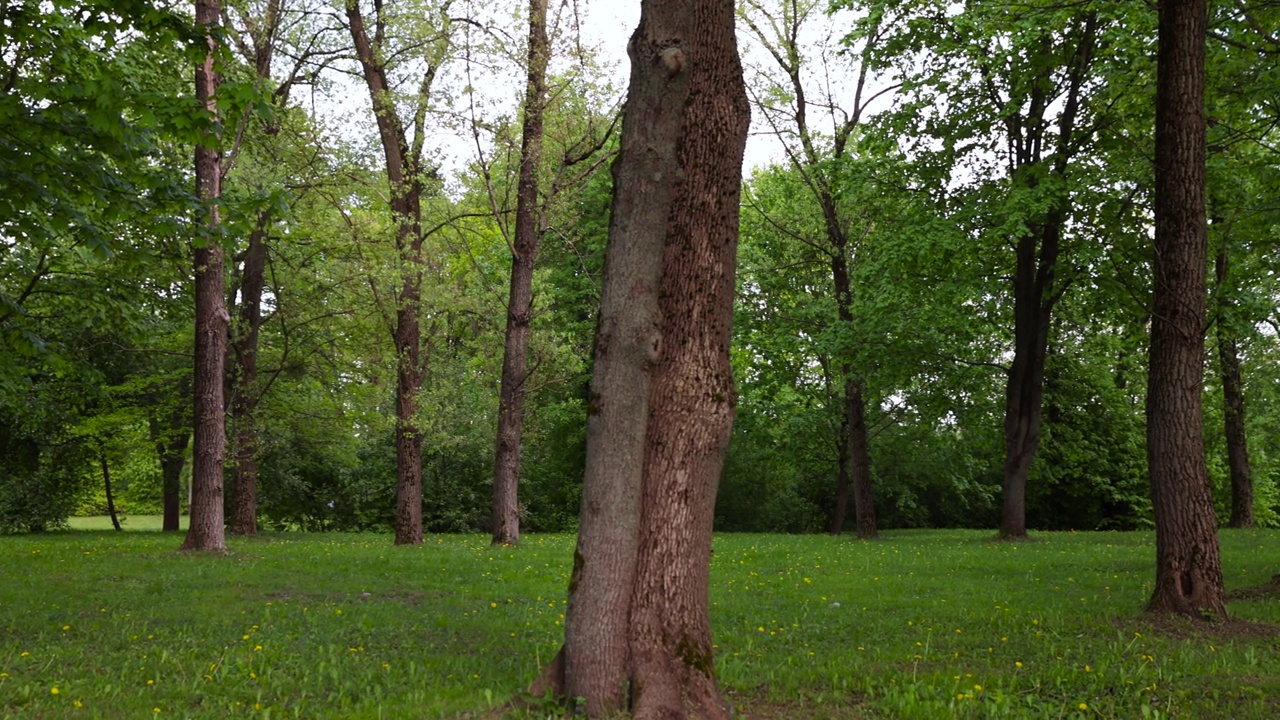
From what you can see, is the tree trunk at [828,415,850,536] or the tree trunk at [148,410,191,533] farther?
the tree trunk at [828,415,850,536]

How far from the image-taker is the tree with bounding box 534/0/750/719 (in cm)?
537

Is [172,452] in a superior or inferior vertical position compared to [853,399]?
inferior

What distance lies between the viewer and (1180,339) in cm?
961

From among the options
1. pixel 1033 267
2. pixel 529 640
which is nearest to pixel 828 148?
pixel 1033 267

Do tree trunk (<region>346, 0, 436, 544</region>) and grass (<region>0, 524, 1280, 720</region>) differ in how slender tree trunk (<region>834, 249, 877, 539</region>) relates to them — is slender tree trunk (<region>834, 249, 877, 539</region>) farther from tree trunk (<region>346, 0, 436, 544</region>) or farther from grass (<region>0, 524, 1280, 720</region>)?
tree trunk (<region>346, 0, 436, 544</region>)

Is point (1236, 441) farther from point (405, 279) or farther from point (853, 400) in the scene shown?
point (405, 279)

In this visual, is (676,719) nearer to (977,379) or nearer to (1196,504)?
(1196,504)

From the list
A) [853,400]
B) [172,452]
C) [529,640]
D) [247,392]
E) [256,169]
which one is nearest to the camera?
[529,640]

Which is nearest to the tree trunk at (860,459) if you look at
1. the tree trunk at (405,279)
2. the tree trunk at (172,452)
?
the tree trunk at (405,279)

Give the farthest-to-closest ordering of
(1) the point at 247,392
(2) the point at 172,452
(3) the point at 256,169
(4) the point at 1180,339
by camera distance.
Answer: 1. (2) the point at 172,452
2. (1) the point at 247,392
3. (3) the point at 256,169
4. (4) the point at 1180,339

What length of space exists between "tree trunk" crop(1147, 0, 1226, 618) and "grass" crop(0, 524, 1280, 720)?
588mm

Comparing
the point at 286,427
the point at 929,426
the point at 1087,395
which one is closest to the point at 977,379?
the point at 929,426

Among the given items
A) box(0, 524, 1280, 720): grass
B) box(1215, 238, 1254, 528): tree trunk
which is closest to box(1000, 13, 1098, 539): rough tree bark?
box(0, 524, 1280, 720): grass

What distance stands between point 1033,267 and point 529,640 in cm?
1640
